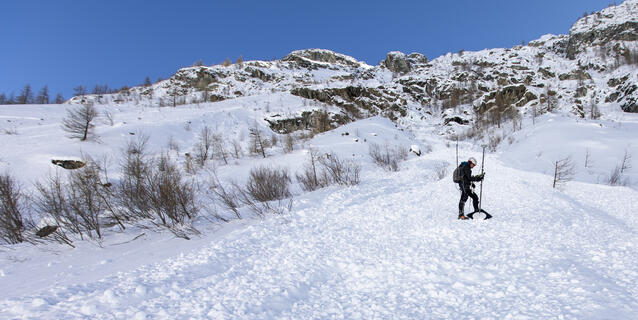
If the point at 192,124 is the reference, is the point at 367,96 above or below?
above

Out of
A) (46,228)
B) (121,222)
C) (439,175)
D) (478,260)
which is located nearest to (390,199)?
(478,260)

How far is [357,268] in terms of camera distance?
3.78 meters

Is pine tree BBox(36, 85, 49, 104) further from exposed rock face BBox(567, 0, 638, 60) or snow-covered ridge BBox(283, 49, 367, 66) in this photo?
exposed rock face BBox(567, 0, 638, 60)

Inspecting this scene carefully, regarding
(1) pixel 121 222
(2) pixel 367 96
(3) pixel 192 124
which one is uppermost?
(2) pixel 367 96

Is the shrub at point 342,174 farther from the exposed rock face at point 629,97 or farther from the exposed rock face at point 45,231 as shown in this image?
the exposed rock face at point 629,97

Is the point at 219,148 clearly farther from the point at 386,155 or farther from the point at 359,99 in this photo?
the point at 359,99

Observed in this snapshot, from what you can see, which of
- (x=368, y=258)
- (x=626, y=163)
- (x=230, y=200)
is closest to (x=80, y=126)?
(x=230, y=200)

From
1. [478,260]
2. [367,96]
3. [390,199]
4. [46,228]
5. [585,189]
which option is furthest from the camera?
[367,96]

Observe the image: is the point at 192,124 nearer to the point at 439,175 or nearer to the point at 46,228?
the point at 46,228

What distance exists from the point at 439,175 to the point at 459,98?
191ft

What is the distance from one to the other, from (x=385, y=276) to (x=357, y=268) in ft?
1.60

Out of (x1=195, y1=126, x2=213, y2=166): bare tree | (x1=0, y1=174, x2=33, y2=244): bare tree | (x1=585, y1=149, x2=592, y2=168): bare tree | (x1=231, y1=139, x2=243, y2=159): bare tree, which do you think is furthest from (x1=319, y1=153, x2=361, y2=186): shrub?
(x1=585, y1=149, x2=592, y2=168): bare tree

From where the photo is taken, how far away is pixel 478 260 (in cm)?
374

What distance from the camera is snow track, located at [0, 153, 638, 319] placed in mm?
2604
